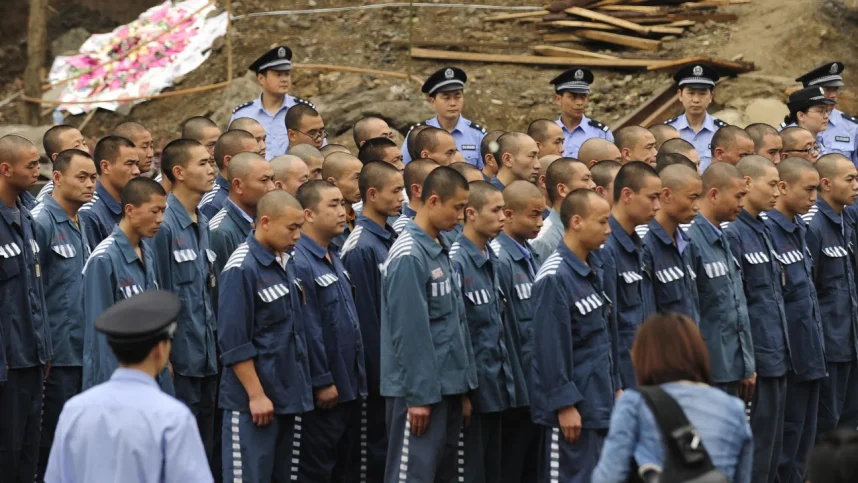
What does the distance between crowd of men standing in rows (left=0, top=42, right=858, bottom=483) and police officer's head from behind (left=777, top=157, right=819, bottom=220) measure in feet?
0.05

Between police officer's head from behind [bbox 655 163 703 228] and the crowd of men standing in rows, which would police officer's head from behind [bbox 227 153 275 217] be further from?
police officer's head from behind [bbox 655 163 703 228]

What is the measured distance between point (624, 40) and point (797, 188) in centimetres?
832

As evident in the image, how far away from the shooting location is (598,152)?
10500 millimetres

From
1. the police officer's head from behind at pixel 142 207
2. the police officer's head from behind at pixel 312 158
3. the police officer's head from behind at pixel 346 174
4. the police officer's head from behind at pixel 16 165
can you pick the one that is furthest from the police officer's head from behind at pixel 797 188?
the police officer's head from behind at pixel 16 165

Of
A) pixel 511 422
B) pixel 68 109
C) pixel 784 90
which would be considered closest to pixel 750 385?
pixel 511 422

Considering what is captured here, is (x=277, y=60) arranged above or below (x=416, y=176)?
above

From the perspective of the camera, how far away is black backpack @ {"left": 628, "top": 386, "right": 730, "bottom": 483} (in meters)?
4.68

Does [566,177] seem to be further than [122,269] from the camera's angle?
Yes

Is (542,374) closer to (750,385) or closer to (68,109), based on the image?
(750,385)

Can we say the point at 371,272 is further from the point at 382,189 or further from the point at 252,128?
the point at 252,128

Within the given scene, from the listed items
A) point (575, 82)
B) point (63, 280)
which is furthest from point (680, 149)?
point (63, 280)

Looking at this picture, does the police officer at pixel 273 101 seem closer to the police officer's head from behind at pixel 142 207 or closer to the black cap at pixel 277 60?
the black cap at pixel 277 60

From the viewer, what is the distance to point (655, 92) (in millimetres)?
16594

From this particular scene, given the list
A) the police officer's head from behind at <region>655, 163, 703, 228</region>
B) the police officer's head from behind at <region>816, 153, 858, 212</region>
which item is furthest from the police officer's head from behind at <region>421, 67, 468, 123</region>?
the police officer's head from behind at <region>655, 163, 703, 228</region>
